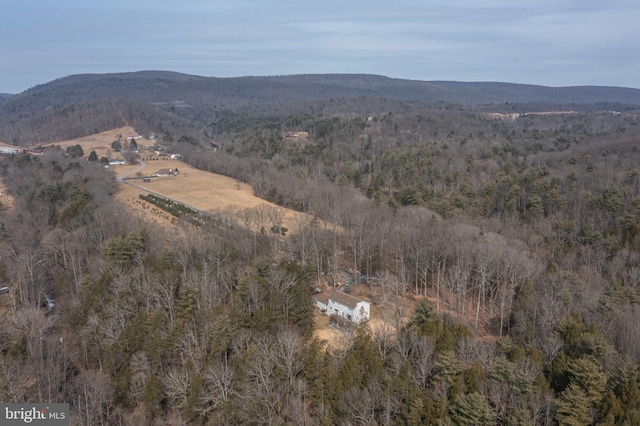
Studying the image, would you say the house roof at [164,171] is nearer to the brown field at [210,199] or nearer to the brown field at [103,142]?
the brown field at [210,199]

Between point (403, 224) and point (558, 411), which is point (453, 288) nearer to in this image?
point (403, 224)

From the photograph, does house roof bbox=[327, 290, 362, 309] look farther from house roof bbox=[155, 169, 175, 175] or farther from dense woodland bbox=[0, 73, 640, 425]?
house roof bbox=[155, 169, 175, 175]

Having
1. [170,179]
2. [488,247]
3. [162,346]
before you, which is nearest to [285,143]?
[170,179]

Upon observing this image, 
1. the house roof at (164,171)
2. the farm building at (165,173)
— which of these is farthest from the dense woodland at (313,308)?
the house roof at (164,171)

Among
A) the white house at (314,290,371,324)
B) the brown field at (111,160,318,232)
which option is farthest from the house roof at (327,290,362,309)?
the brown field at (111,160,318,232)

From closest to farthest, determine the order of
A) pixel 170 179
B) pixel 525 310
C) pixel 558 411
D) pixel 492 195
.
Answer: pixel 558 411
pixel 525 310
pixel 492 195
pixel 170 179

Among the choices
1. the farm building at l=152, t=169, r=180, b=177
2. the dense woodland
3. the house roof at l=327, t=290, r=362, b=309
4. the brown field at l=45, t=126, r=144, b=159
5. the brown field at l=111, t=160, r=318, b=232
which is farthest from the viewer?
the brown field at l=45, t=126, r=144, b=159
